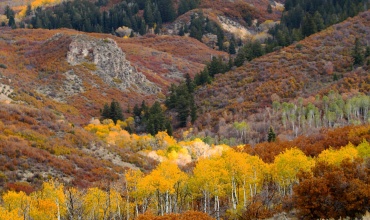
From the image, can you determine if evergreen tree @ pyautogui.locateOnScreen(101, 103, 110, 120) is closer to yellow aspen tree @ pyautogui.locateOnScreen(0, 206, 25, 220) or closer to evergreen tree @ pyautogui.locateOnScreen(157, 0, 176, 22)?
yellow aspen tree @ pyautogui.locateOnScreen(0, 206, 25, 220)

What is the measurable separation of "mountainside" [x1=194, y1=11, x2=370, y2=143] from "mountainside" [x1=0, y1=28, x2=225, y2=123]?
19.5 meters

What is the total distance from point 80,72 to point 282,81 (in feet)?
151

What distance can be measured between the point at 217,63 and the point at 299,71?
2292 centimetres

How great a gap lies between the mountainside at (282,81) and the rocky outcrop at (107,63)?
1744cm

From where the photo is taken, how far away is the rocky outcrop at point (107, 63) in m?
100

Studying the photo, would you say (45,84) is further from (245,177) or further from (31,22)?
(31,22)

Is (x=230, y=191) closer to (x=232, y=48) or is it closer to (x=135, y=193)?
(x=135, y=193)

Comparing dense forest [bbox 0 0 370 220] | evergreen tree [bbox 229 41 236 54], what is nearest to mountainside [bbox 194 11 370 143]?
dense forest [bbox 0 0 370 220]

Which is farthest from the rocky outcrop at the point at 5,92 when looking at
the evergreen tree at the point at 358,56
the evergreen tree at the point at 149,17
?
the evergreen tree at the point at 149,17

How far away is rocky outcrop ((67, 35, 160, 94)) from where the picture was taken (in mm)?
100188

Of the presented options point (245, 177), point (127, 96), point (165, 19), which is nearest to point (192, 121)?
point (127, 96)

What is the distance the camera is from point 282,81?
87438 millimetres

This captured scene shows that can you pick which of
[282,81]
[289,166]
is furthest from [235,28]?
[289,166]

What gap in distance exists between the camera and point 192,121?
8500 cm
